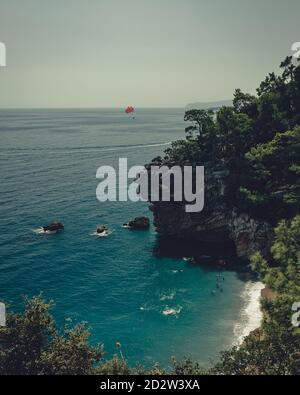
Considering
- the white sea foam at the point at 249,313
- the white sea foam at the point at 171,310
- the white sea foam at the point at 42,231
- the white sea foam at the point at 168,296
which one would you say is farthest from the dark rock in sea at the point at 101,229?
the white sea foam at the point at 249,313

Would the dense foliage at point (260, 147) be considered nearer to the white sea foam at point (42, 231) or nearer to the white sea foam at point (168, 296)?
the white sea foam at point (168, 296)

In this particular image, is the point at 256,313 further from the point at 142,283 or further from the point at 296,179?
the point at 296,179

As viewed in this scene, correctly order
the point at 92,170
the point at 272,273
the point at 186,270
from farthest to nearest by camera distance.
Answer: the point at 92,170 → the point at 186,270 → the point at 272,273

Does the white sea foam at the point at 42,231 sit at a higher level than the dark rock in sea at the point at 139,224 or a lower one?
lower

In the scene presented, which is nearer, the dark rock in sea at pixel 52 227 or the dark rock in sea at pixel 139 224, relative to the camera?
the dark rock in sea at pixel 52 227

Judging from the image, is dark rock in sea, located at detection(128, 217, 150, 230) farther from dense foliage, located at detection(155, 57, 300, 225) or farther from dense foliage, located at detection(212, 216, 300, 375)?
dense foliage, located at detection(212, 216, 300, 375)

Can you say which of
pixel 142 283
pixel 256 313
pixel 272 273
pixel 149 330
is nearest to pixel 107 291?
pixel 142 283
